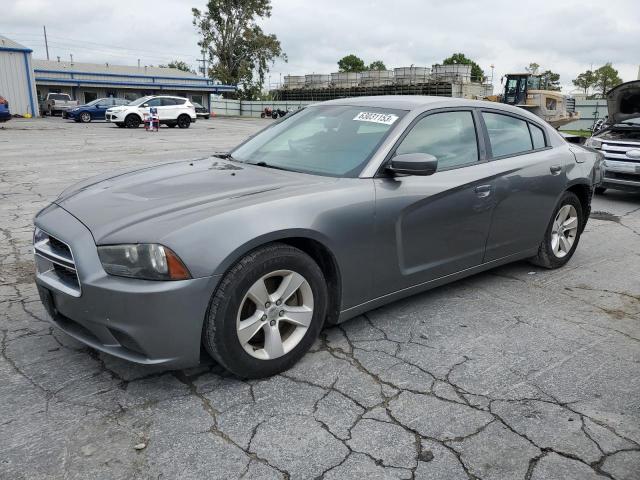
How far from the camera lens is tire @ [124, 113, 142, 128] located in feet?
85.8

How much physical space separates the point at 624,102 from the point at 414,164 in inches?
335

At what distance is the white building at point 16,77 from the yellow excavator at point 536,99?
96.0 ft

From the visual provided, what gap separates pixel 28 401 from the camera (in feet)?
8.87

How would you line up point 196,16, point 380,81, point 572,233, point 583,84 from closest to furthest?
point 572,233 < point 196,16 < point 380,81 < point 583,84

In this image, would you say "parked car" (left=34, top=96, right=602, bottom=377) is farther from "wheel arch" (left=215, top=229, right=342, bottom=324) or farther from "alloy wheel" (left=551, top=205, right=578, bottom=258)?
"alloy wheel" (left=551, top=205, right=578, bottom=258)

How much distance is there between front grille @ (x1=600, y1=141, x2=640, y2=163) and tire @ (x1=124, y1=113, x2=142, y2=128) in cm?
2251

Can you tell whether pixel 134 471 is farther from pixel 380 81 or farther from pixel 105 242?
pixel 380 81

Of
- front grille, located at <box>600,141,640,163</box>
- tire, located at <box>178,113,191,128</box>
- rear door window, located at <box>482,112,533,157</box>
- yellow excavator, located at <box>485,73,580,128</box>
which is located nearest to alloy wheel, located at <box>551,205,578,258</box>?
rear door window, located at <box>482,112,533,157</box>

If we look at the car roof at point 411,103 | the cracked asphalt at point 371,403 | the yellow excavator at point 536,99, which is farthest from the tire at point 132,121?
the car roof at point 411,103

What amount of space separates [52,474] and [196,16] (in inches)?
2741

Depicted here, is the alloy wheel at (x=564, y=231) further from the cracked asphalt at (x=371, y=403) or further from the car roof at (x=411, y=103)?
the car roof at (x=411, y=103)

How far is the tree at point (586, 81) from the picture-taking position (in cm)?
8836

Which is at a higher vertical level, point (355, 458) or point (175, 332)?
point (175, 332)

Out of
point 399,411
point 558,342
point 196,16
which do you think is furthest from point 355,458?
point 196,16
